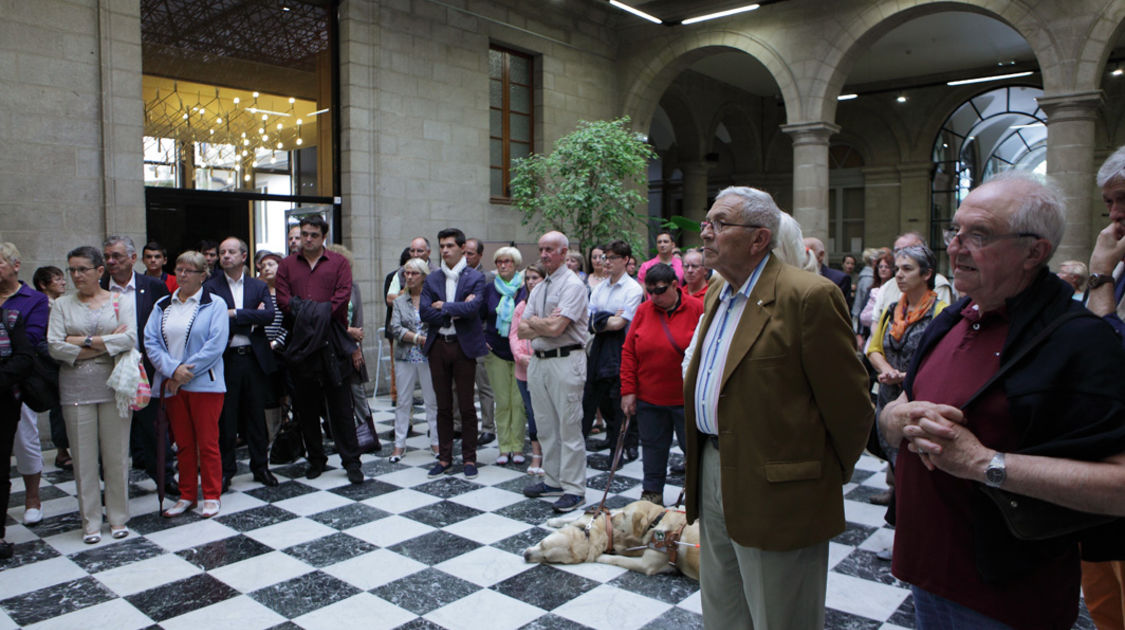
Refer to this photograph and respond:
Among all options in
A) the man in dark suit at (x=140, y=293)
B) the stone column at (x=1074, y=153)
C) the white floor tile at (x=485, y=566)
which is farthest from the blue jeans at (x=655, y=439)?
the stone column at (x=1074, y=153)

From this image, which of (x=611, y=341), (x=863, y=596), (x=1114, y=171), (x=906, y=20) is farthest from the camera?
(x=906, y=20)

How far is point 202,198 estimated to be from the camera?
7.81 metres

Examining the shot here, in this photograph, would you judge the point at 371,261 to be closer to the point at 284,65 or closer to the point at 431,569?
the point at 284,65

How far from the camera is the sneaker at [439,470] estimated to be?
217 inches

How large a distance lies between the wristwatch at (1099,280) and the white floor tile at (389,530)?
3470mm

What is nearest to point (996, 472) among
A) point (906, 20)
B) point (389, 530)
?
point (389, 530)

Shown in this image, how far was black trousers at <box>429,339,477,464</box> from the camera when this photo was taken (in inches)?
216

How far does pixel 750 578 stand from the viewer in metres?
2.15

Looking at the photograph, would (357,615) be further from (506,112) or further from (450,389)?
(506,112)

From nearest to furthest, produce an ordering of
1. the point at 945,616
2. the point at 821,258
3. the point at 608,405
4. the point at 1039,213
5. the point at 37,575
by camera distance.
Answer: the point at 1039,213 < the point at 945,616 < the point at 37,575 < the point at 608,405 < the point at 821,258

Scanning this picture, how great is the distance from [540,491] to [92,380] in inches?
109

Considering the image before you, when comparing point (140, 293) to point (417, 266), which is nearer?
point (140, 293)

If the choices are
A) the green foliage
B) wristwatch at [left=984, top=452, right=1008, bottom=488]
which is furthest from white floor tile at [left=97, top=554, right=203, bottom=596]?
the green foliage

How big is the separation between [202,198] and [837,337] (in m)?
7.43
